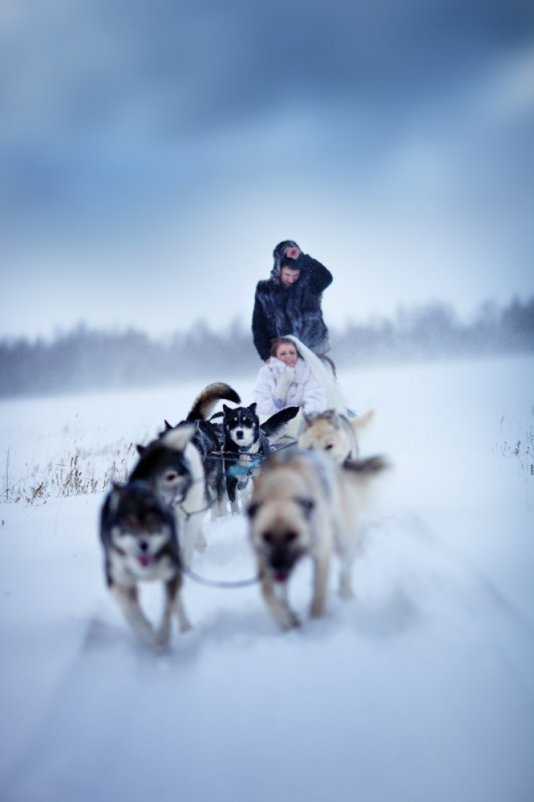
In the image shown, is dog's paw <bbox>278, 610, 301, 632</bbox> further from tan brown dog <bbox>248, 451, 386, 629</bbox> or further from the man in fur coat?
the man in fur coat

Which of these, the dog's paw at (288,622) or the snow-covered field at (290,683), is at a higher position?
the dog's paw at (288,622)

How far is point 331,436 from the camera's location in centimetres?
289

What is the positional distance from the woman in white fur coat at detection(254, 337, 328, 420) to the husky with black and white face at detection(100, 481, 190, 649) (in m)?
2.51

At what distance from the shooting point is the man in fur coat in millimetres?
4668

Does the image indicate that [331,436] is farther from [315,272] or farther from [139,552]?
[315,272]

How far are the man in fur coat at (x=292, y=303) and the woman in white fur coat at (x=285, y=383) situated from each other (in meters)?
0.42

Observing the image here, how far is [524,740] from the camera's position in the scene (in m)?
1.66

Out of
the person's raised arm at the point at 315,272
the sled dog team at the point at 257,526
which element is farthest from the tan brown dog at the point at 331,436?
the person's raised arm at the point at 315,272

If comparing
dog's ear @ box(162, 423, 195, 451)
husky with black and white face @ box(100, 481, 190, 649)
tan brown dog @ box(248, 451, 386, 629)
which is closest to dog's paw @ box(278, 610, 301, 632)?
tan brown dog @ box(248, 451, 386, 629)

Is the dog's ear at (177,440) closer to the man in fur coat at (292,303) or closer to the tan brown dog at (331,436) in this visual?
the tan brown dog at (331,436)

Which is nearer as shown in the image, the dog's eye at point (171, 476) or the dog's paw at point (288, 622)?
the dog's paw at point (288, 622)

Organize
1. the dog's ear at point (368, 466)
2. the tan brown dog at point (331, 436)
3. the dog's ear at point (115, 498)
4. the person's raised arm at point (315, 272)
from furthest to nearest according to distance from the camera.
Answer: the person's raised arm at point (315, 272) < the tan brown dog at point (331, 436) < the dog's ear at point (368, 466) < the dog's ear at point (115, 498)

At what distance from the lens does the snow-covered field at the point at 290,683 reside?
1604mm

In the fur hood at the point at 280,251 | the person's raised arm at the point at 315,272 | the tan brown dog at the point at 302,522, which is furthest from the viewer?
the person's raised arm at the point at 315,272
